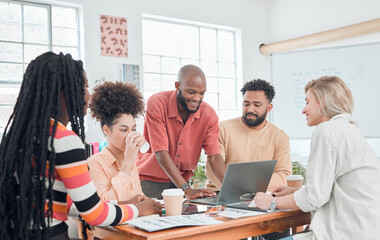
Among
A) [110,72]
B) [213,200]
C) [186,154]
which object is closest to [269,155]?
[186,154]

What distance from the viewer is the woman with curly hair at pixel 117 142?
1698mm

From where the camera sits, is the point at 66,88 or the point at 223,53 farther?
the point at 223,53

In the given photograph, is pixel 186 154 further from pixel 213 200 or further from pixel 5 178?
pixel 5 178

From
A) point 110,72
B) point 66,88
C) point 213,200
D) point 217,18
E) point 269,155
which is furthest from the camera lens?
point 217,18

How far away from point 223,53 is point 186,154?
137 inches

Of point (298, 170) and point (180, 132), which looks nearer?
point (180, 132)

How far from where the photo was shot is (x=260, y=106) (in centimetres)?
273

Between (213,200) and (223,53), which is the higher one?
(223,53)

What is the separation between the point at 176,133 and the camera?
2498 millimetres

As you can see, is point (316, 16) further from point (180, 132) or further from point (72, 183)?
point (72, 183)

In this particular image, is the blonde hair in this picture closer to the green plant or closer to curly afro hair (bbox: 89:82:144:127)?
curly afro hair (bbox: 89:82:144:127)

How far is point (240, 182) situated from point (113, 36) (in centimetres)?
308

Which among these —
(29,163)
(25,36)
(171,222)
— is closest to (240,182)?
(171,222)

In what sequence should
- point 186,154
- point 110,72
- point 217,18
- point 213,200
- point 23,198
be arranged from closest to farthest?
point 23,198, point 213,200, point 186,154, point 110,72, point 217,18
